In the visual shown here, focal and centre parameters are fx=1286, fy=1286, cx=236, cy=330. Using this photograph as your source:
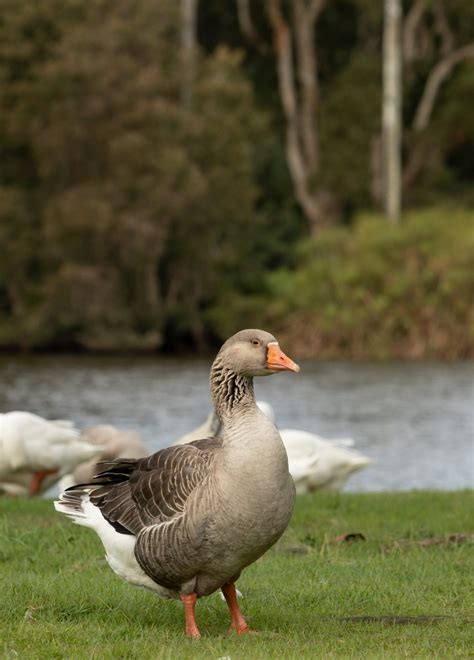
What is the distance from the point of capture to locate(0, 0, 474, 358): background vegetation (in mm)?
44812

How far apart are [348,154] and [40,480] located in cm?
4425

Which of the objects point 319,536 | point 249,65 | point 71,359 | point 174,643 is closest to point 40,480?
point 319,536

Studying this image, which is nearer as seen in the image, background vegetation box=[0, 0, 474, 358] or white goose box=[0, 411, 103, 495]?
white goose box=[0, 411, 103, 495]

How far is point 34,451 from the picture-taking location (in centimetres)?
1285

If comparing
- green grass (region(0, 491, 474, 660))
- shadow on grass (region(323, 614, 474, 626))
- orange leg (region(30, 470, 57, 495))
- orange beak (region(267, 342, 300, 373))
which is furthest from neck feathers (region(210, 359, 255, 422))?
orange leg (region(30, 470, 57, 495))

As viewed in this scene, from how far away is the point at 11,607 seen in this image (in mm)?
7496

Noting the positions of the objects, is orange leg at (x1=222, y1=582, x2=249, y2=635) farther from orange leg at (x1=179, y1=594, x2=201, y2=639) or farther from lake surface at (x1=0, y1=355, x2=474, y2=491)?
lake surface at (x1=0, y1=355, x2=474, y2=491)

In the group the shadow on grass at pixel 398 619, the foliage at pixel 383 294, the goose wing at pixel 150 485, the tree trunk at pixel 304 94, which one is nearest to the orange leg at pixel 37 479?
the goose wing at pixel 150 485

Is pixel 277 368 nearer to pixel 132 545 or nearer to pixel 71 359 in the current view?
pixel 132 545

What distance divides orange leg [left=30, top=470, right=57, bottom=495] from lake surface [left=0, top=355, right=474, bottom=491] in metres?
5.15

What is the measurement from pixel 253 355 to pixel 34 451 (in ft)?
20.6

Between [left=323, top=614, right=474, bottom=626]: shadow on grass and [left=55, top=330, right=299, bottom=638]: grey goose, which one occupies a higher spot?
[left=55, top=330, right=299, bottom=638]: grey goose

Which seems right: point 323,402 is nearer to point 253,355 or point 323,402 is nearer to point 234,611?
point 234,611

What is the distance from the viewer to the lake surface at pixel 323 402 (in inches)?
819
